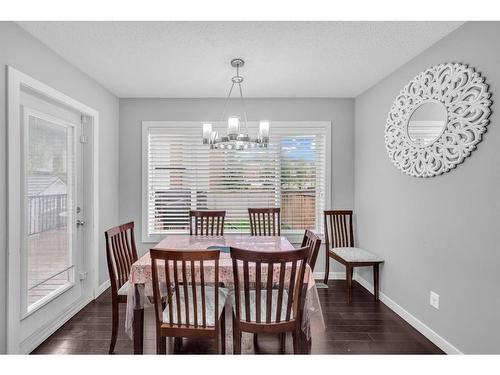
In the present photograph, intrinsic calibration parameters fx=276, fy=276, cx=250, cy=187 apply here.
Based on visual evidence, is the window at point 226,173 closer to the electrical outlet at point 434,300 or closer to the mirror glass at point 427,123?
the mirror glass at point 427,123

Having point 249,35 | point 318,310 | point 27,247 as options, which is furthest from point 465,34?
point 27,247

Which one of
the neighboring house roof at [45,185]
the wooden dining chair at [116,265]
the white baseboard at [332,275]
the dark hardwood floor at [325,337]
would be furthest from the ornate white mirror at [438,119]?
the neighboring house roof at [45,185]

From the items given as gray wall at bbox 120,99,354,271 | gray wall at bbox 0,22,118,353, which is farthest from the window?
gray wall at bbox 0,22,118,353

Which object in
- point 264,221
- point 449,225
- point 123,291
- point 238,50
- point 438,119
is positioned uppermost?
point 238,50

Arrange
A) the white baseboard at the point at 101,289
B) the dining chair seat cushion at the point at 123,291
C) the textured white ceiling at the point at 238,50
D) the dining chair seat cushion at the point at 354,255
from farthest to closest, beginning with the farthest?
the white baseboard at the point at 101,289 → the dining chair seat cushion at the point at 354,255 → the dining chair seat cushion at the point at 123,291 → the textured white ceiling at the point at 238,50

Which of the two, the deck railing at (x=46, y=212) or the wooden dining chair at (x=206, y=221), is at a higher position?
the deck railing at (x=46, y=212)

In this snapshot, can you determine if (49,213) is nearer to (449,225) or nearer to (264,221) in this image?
(264,221)

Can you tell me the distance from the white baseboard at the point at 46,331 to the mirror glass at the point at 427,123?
3.56 m

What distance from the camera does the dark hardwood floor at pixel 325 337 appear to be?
2.16m

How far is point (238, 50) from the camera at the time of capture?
234 centimetres

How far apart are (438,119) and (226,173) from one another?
2.46m

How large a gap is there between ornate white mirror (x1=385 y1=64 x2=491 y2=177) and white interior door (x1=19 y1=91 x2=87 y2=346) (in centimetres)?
317

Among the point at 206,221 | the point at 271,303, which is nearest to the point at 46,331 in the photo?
the point at 206,221

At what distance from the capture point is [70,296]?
2.77m
